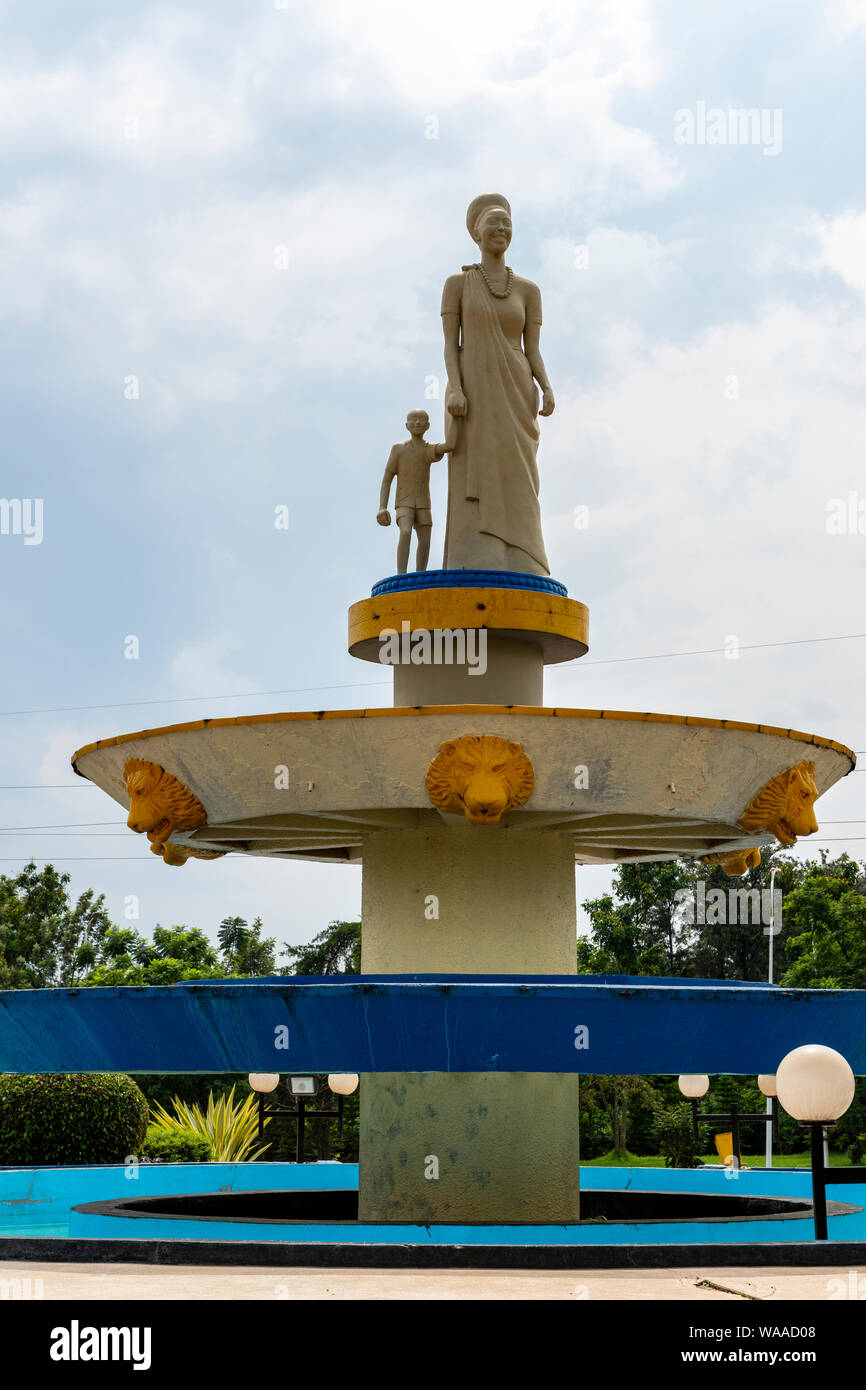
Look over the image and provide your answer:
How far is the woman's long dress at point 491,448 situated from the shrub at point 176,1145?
1335 centimetres

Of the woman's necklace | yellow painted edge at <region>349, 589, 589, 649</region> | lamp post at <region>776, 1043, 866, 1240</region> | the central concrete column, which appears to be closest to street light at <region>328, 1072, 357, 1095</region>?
the central concrete column

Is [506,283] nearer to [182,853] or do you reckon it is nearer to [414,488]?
[414,488]

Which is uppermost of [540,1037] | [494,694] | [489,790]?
[494,694]

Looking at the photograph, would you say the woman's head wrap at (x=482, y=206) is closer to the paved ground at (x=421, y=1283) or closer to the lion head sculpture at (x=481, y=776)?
the lion head sculpture at (x=481, y=776)

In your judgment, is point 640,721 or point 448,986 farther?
point 640,721

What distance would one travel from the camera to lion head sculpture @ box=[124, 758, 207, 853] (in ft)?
42.0

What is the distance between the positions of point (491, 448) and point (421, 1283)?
8.13 metres

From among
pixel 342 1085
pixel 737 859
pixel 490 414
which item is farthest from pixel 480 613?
pixel 342 1085

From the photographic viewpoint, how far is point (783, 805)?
1288 centimetres

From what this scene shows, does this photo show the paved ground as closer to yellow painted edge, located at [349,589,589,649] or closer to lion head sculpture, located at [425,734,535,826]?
lion head sculpture, located at [425,734,535,826]
